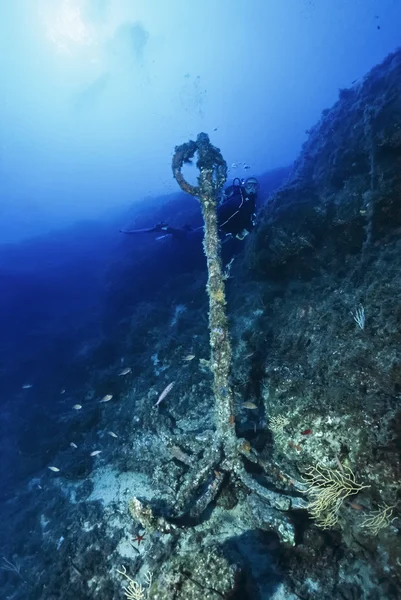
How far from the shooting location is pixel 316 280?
8836 mm

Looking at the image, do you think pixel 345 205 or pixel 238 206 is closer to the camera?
pixel 345 205

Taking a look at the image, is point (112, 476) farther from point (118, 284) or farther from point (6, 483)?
point (118, 284)

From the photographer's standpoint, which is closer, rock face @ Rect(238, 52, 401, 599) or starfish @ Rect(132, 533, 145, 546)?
rock face @ Rect(238, 52, 401, 599)

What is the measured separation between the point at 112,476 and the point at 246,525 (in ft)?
13.1

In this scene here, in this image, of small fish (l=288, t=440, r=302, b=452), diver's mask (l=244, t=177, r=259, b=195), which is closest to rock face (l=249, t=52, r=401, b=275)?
diver's mask (l=244, t=177, r=259, b=195)

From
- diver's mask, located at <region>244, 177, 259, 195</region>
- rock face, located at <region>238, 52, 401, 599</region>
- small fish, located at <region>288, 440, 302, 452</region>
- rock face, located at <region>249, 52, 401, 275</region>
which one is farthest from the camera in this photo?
diver's mask, located at <region>244, 177, 259, 195</region>

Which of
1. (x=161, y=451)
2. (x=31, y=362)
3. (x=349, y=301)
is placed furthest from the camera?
(x=31, y=362)

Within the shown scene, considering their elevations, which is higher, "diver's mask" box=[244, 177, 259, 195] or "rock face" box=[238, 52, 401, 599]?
"diver's mask" box=[244, 177, 259, 195]

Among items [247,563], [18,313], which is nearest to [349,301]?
[247,563]

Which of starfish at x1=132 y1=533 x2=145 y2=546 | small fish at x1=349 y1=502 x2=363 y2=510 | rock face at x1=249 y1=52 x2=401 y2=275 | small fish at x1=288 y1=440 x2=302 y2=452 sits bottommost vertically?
starfish at x1=132 y1=533 x2=145 y2=546

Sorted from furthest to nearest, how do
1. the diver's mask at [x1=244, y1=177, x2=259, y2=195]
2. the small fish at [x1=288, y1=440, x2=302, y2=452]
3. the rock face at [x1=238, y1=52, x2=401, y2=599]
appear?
the diver's mask at [x1=244, y1=177, x2=259, y2=195], the small fish at [x1=288, y1=440, x2=302, y2=452], the rock face at [x1=238, y1=52, x2=401, y2=599]

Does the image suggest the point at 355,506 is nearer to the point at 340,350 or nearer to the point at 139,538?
the point at 340,350

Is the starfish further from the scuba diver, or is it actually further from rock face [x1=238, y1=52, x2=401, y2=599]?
the scuba diver

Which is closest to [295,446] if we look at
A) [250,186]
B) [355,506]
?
[355,506]
